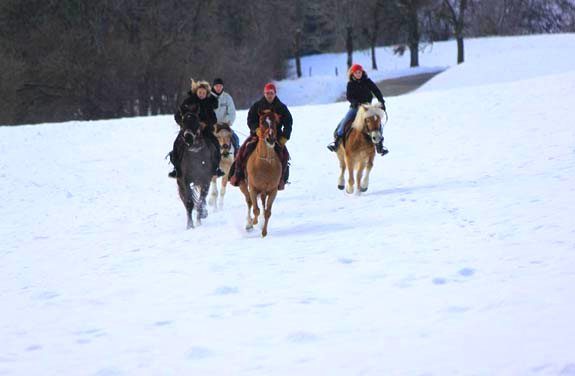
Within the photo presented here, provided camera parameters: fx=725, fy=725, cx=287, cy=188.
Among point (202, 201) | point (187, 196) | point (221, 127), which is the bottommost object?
point (202, 201)

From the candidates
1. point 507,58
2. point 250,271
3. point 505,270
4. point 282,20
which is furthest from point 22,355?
point 282,20

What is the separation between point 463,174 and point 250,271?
347 inches

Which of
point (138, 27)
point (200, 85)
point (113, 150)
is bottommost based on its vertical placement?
point (113, 150)

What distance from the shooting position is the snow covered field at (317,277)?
5.50m

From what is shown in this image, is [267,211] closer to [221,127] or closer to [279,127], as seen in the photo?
[279,127]

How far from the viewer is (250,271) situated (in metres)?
8.34

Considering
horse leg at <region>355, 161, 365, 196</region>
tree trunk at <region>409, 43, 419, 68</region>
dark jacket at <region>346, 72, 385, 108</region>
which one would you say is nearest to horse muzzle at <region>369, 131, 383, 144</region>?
horse leg at <region>355, 161, 365, 196</region>

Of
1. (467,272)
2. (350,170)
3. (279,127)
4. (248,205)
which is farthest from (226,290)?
(350,170)

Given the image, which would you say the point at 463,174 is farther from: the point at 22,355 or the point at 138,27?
the point at 138,27

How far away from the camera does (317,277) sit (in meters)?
7.81

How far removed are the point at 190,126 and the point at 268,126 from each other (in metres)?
1.85

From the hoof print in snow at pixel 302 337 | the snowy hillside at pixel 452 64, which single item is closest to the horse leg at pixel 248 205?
the hoof print in snow at pixel 302 337

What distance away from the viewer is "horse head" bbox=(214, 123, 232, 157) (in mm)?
14305

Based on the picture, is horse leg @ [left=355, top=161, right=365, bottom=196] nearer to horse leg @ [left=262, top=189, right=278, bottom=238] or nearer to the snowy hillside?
horse leg @ [left=262, top=189, right=278, bottom=238]
